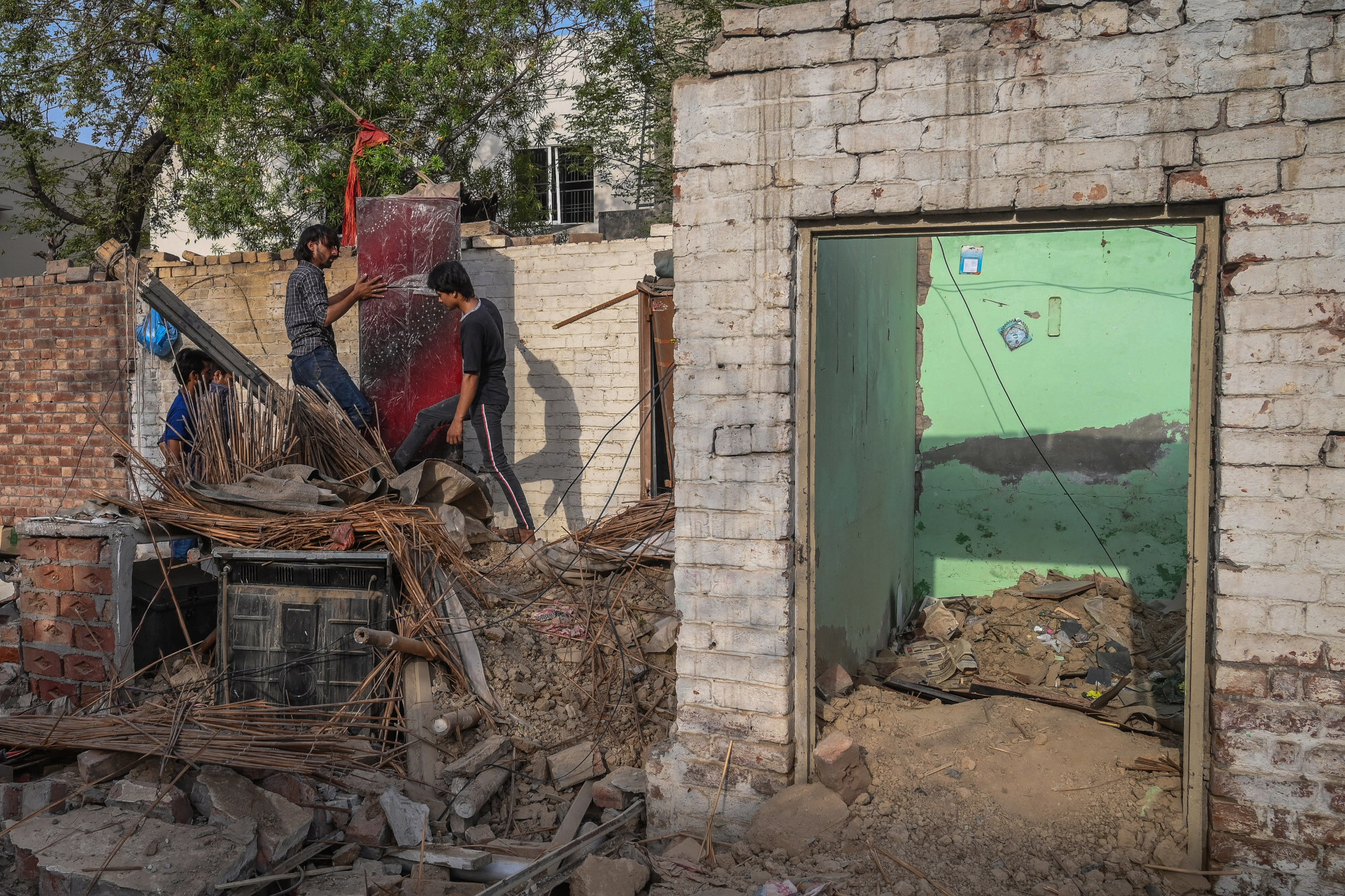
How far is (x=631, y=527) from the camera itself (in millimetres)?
5453

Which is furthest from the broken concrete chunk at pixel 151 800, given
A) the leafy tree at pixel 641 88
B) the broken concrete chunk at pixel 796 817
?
the leafy tree at pixel 641 88

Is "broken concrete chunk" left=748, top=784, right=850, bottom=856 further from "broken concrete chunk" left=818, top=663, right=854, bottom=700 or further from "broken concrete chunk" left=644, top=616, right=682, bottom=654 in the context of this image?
"broken concrete chunk" left=644, top=616, right=682, bottom=654

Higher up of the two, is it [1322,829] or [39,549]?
[39,549]

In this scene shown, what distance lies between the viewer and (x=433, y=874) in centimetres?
360

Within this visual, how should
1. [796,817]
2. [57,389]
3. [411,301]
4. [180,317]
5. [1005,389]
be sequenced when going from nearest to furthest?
[796,817] → [180,317] → [411,301] → [1005,389] → [57,389]

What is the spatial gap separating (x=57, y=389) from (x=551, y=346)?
469cm

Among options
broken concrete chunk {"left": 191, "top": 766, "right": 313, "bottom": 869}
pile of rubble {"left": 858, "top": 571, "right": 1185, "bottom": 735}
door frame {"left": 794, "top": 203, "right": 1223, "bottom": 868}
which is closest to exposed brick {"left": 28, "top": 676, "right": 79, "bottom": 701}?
broken concrete chunk {"left": 191, "top": 766, "right": 313, "bottom": 869}

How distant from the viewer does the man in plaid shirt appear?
6.17 meters

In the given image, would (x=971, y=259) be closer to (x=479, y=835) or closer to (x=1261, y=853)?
(x=1261, y=853)

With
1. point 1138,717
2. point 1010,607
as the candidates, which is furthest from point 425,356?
point 1138,717

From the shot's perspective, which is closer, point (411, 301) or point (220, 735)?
point (220, 735)

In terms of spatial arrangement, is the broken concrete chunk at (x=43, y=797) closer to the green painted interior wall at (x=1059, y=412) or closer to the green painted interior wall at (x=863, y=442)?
the green painted interior wall at (x=863, y=442)

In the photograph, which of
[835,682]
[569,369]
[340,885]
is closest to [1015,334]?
[569,369]

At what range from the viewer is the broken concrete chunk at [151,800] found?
11.8 ft
